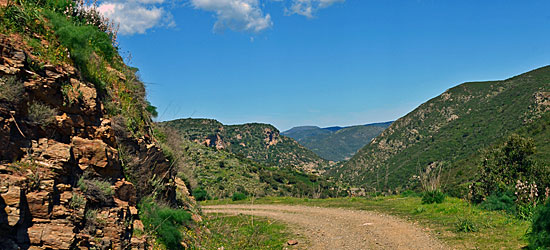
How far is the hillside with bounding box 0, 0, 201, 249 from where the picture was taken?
200 inches

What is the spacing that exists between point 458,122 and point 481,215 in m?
70.0

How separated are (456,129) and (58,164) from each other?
250 feet

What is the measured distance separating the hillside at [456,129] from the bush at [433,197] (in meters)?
21.3

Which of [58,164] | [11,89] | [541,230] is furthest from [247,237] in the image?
[11,89]

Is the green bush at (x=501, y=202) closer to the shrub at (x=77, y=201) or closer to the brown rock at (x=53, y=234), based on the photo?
the shrub at (x=77, y=201)

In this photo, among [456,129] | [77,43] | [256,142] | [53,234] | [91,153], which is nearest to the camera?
[53,234]

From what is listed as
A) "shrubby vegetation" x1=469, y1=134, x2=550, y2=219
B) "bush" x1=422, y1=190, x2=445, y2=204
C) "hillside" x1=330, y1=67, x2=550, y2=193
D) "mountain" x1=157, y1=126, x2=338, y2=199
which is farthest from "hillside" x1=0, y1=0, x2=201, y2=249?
"hillside" x1=330, y1=67, x2=550, y2=193

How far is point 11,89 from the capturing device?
5.27 meters

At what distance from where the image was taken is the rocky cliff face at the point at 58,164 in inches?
196

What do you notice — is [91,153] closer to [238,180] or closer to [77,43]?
[77,43]

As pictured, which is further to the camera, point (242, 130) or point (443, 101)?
point (242, 130)

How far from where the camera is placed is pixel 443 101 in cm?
9150

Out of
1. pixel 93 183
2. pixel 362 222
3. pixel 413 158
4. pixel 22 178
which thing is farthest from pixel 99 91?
pixel 413 158

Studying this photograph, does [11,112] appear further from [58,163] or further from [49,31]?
[49,31]
